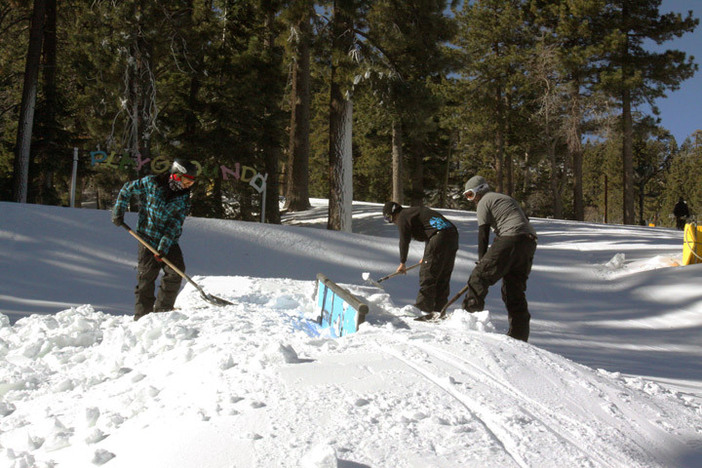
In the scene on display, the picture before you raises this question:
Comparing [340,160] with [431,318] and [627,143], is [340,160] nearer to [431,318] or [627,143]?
[431,318]

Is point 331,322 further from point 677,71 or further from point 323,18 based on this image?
point 677,71

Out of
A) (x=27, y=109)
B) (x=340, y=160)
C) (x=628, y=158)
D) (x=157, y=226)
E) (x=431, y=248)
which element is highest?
(x=27, y=109)

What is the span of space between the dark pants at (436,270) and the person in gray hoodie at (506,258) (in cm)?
99

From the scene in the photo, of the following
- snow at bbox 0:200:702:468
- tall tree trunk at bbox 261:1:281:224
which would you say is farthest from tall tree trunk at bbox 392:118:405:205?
snow at bbox 0:200:702:468

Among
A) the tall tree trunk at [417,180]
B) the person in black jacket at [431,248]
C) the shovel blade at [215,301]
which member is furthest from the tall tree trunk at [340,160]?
the tall tree trunk at [417,180]

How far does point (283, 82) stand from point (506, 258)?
13557 millimetres

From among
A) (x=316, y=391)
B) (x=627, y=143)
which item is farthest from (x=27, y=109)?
(x=627, y=143)

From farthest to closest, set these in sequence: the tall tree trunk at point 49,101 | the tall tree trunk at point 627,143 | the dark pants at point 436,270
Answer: the tall tree trunk at point 627,143 < the tall tree trunk at point 49,101 < the dark pants at point 436,270

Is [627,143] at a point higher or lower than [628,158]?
higher

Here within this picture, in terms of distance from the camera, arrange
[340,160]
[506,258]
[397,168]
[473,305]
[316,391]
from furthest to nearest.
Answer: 1. [397,168]
2. [340,160]
3. [473,305]
4. [506,258]
5. [316,391]

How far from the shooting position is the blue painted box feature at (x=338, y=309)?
14.1 ft

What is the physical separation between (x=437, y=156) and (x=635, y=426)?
102 feet

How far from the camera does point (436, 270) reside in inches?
239

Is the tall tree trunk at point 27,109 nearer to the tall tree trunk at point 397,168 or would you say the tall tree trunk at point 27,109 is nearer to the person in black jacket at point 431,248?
the person in black jacket at point 431,248
